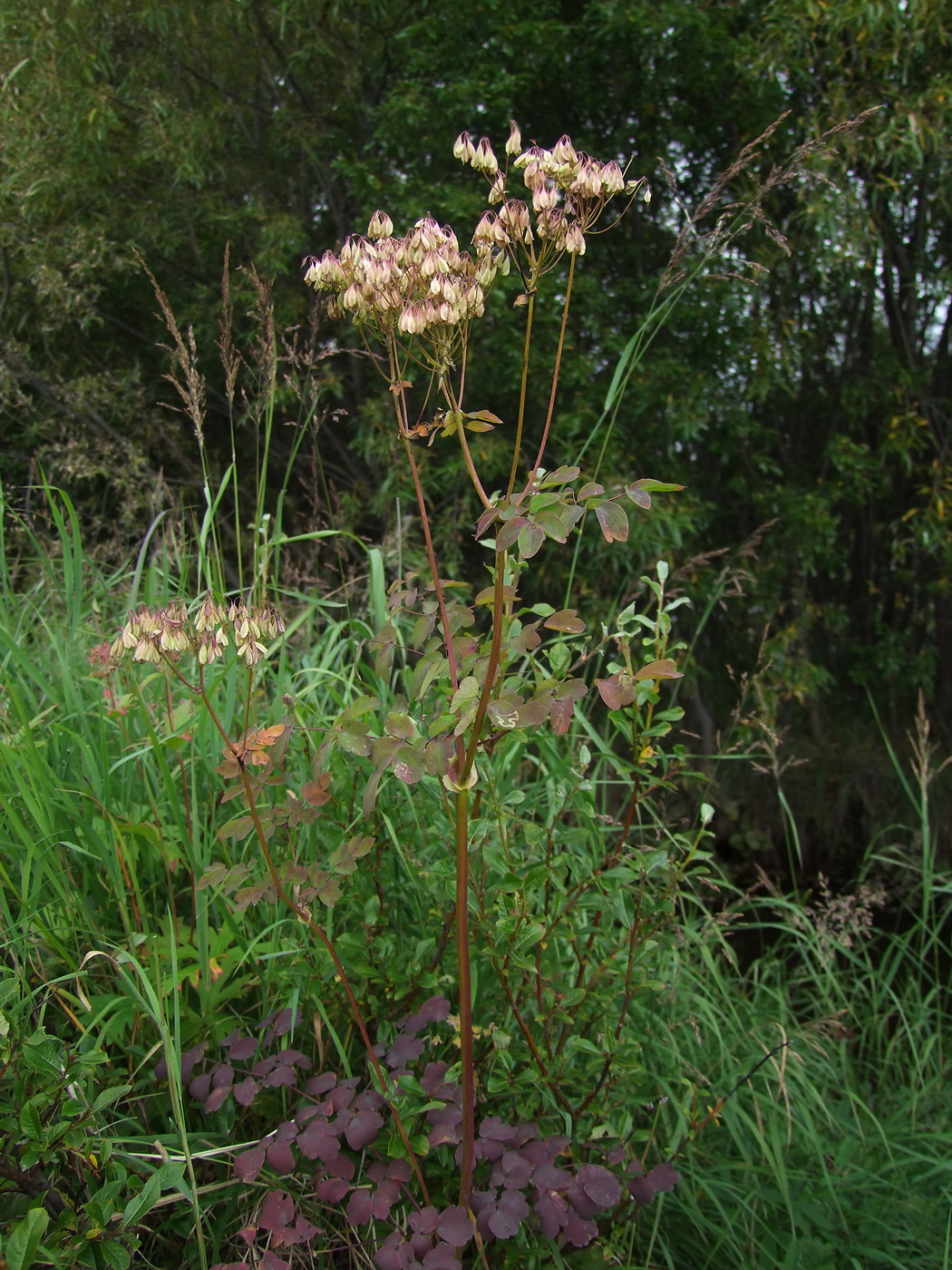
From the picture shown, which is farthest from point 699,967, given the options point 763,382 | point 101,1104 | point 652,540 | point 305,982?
point 763,382

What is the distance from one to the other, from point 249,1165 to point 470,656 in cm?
64

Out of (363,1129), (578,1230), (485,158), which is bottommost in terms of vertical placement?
(578,1230)

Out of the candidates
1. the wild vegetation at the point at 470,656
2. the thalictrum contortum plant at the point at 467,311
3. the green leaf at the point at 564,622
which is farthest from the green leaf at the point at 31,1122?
the green leaf at the point at 564,622

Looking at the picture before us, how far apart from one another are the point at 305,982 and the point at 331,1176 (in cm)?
28

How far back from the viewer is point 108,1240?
0.90m

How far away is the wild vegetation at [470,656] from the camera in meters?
1.02

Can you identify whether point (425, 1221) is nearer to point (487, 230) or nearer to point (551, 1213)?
point (551, 1213)

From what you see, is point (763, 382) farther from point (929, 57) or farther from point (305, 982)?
point (305, 982)

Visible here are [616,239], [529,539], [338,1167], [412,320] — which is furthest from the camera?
[616,239]

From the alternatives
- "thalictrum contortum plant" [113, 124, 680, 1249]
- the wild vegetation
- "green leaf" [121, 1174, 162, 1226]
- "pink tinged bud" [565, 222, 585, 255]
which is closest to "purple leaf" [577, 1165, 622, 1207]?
the wild vegetation

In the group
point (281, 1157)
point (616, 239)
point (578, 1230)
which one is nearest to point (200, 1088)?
point (281, 1157)

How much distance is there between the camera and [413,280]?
3.22 ft

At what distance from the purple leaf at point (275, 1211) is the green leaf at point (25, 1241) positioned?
24cm

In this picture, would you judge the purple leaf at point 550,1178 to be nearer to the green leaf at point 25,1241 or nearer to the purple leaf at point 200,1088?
the purple leaf at point 200,1088
